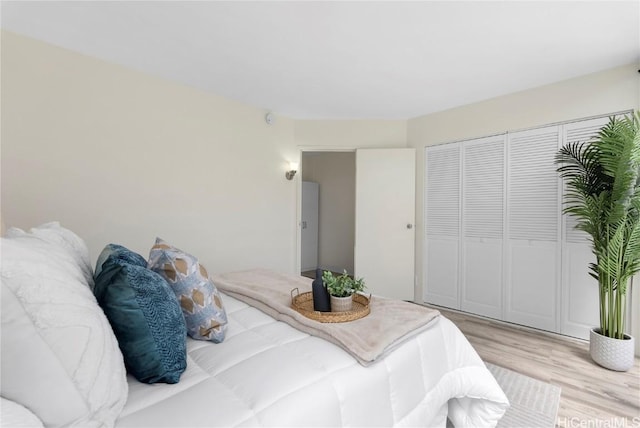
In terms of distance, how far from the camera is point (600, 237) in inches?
90.9

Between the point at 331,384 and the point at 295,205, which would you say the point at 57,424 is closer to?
the point at 331,384

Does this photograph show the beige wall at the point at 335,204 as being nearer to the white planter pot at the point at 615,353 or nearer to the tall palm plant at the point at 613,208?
the tall palm plant at the point at 613,208

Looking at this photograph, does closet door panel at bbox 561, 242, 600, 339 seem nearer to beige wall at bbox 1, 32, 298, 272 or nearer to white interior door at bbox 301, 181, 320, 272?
beige wall at bbox 1, 32, 298, 272

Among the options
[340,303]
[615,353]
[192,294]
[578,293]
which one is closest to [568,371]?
[615,353]

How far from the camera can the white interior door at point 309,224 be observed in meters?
5.93

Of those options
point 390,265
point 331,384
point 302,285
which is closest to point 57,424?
point 331,384

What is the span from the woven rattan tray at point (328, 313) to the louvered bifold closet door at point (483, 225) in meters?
2.25

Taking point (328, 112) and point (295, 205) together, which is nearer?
point (328, 112)

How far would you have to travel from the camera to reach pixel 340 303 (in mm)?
1541

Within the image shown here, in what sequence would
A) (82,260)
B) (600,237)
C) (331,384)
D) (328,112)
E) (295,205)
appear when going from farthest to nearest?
1. (295,205)
2. (328,112)
3. (600,237)
4. (82,260)
5. (331,384)

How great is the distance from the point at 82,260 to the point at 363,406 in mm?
1311

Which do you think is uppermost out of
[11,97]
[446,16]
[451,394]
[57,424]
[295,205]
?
[446,16]

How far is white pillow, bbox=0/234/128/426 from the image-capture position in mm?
643

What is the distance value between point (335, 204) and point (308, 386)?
515 centimetres
